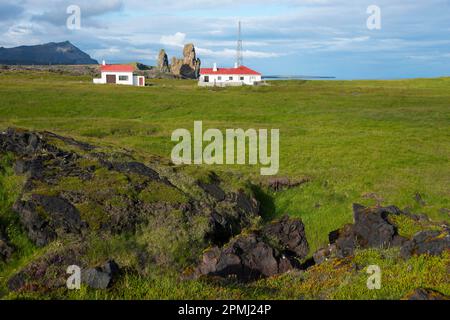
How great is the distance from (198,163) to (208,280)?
2492cm

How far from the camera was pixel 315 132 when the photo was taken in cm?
5200

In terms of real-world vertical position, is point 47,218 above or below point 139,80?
below

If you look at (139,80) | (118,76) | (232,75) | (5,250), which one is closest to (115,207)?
(5,250)

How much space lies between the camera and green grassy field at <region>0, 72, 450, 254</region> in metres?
29.6

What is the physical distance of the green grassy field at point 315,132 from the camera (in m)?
29.6

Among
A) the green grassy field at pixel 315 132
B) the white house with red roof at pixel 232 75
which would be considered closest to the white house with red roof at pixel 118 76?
the white house with red roof at pixel 232 75

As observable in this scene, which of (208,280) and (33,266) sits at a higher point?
(208,280)

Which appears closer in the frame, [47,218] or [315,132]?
[47,218]

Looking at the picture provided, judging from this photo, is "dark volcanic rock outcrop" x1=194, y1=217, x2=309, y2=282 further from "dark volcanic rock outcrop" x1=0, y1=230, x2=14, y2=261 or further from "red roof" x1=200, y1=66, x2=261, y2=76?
"red roof" x1=200, y1=66, x2=261, y2=76

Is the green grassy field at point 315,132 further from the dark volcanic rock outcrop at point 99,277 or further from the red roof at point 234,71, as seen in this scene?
the red roof at point 234,71

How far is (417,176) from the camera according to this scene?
110 feet

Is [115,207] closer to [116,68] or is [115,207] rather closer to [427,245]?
[427,245]
